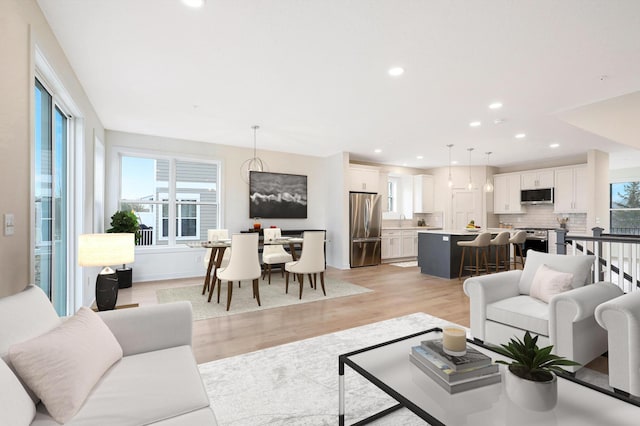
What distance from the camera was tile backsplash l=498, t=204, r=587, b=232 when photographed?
725cm

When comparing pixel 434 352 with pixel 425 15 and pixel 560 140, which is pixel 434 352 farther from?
pixel 560 140

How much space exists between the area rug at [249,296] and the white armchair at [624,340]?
3.05 meters

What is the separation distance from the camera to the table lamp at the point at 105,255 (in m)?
2.30

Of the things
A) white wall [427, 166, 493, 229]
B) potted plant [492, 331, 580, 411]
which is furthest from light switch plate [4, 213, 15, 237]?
white wall [427, 166, 493, 229]

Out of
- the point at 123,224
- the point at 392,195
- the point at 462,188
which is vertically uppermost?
the point at 462,188

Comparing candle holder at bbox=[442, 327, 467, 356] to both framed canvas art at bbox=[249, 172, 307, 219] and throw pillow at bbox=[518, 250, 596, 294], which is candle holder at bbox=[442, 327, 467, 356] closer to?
throw pillow at bbox=[518, 250, 596, 294]

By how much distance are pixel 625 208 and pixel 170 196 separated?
11.3 metres

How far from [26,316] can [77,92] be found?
297 cm

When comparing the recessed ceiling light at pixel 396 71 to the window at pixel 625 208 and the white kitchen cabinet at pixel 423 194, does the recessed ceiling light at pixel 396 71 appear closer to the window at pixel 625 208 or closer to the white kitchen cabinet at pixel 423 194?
the white kitchen cabinet at pixel 423 194

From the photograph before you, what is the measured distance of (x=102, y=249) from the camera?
7.65 feet

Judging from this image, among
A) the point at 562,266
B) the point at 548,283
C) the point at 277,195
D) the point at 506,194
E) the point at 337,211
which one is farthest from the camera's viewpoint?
the point at 506,194

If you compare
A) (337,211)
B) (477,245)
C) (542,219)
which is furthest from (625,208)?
(337,211)

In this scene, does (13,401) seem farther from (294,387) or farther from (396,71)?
(396,71)

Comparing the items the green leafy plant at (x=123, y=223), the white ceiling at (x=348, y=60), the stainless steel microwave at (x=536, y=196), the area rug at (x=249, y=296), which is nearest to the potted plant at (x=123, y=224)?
the green leafy plant at (x=123, y=223)
